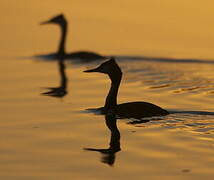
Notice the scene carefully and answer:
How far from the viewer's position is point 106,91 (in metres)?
22.0

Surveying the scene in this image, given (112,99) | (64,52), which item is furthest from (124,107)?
(64,52)

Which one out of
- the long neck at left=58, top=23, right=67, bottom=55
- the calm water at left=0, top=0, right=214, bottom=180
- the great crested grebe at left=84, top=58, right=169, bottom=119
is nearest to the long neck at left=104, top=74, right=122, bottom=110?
the great crested grebe at left=84, top=58, right=169, bottom=119

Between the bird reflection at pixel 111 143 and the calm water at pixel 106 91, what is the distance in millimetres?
49

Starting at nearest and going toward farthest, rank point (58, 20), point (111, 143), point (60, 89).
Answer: point (111, 143), point (60, 89), point (58, 20)

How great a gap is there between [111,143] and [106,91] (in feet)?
20.0

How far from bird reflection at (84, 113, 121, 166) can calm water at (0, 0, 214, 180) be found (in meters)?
0.05

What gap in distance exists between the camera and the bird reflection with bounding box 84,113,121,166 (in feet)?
48.2

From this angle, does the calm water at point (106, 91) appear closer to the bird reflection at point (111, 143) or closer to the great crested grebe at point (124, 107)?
the bird reflection at point (111, 143)

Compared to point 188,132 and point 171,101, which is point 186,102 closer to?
point 171,101

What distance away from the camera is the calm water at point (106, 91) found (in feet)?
46.9

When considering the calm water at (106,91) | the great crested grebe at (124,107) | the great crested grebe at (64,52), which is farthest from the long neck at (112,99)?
the great crested grebe at (64,52)

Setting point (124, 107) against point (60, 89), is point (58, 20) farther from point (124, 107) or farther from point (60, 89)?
point (124, 107)

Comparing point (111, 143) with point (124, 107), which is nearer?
point (111, 143)

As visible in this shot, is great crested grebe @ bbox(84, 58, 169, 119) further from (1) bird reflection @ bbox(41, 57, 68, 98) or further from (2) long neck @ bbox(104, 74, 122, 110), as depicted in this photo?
(1) bird reflection @ bbox(41, 57, 68, 98)
